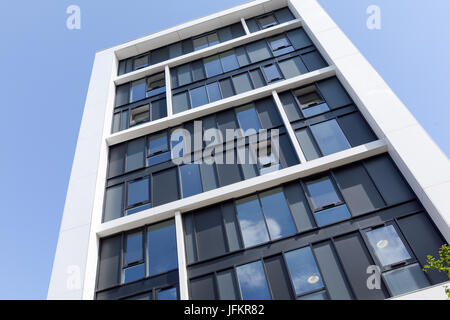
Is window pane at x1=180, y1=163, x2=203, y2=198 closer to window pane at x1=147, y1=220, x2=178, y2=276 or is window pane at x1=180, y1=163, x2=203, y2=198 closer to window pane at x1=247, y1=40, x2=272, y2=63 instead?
window pane at x1=147, y1=220, x2=178, y2=276

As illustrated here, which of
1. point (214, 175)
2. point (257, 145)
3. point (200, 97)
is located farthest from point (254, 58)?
point (214, 175)

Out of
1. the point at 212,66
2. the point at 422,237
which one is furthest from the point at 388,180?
the point at 212,66

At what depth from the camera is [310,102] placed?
18141mm

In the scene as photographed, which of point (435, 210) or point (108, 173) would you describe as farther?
→ point (108, 173)

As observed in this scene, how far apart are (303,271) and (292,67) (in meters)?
11.0

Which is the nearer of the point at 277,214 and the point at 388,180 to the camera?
the point at 388,180

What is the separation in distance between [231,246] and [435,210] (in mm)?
6783

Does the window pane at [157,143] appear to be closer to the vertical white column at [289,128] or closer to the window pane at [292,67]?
the vertical white column at [289,128]

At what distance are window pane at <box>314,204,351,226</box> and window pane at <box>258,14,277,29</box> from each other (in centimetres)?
1398

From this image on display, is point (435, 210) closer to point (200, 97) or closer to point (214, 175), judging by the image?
point (214, 175)

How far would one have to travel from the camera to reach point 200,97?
802 inches

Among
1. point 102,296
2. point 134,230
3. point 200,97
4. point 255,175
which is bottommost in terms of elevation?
point 102,296

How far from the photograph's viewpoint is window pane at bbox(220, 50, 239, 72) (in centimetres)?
2142

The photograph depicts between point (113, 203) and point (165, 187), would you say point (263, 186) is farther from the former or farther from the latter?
point (113, 203)
